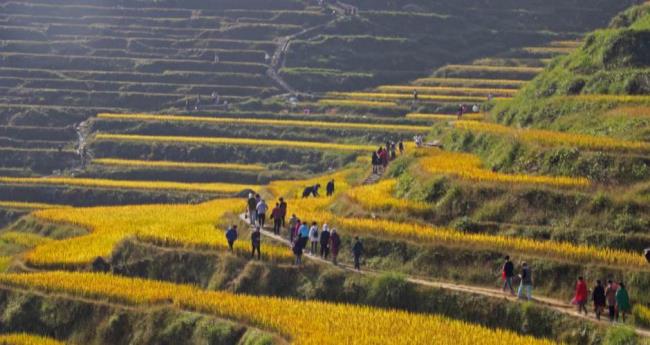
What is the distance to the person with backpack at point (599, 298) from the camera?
85.4ft

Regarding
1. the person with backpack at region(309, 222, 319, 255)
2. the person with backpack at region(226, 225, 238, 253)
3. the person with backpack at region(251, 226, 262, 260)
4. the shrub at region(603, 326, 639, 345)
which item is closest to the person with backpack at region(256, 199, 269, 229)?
the person with backpack at region(226, 225, 238, 253)

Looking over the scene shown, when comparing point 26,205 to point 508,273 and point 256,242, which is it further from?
point 508,273

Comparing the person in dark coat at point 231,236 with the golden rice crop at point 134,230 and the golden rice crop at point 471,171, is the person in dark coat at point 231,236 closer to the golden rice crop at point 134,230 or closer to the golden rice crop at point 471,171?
the golden rice crop at point 134,230

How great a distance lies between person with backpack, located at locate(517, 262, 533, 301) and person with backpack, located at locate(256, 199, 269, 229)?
37.0 feet

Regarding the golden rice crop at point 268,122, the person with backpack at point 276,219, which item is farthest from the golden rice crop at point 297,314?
the golden rice crop at point 268,122

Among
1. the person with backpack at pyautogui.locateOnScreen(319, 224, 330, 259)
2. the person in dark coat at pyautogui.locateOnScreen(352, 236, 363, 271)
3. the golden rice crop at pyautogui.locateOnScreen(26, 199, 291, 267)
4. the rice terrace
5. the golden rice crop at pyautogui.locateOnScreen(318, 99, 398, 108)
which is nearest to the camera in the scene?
the rice terrace

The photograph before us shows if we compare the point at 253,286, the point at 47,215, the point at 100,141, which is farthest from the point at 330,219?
the point at 100,141

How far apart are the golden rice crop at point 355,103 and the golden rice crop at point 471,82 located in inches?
317

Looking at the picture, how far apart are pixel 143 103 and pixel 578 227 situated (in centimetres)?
5809

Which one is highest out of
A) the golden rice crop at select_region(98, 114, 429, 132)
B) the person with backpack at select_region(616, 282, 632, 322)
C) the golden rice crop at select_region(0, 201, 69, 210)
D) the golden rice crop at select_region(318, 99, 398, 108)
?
the golden rice crop at select_region(318, 99, 398, 108)

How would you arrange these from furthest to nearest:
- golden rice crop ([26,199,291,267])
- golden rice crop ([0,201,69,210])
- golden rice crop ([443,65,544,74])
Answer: golden rice crop ([443,65,544,74]) < golden rice crop ([0,201,69,210]) < golden rice crop ([26,199,291,267])

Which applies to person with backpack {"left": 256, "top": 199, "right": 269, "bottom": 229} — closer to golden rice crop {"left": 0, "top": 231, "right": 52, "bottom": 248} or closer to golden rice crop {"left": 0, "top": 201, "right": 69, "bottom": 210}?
golden rice crop {"left": 0, "top": 231, "right": 52, "bottom": 248}

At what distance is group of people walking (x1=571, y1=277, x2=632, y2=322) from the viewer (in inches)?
1020

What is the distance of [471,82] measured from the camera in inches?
3329
